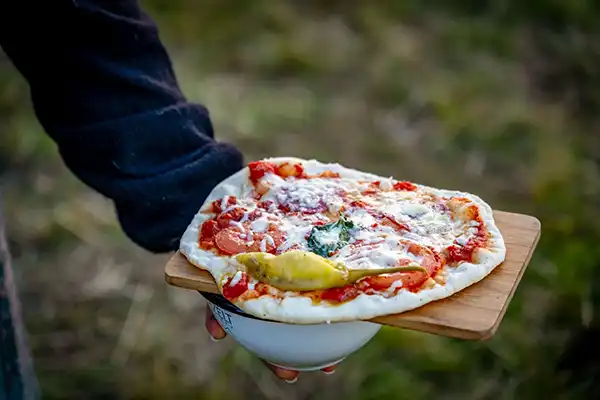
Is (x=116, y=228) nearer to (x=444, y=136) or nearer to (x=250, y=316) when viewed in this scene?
(x=444, y=136)

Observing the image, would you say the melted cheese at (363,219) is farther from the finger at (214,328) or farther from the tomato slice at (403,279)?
the finger at (214,328)

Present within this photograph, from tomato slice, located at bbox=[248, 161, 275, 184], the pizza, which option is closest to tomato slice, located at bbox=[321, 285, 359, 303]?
the pizza

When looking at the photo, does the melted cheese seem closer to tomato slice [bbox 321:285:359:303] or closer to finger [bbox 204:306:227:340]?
tomato slice [bbox 321:285:359:303]

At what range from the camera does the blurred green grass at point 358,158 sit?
2035 mm

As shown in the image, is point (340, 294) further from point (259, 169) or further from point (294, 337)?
point (259, 169)

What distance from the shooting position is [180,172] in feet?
4.69

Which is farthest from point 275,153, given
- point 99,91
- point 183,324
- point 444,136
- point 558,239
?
point 99,91

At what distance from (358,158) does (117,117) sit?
1.32m

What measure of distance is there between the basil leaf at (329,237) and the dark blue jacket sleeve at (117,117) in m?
0.34

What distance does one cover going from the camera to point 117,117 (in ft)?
4.80

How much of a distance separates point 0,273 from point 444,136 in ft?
5.33

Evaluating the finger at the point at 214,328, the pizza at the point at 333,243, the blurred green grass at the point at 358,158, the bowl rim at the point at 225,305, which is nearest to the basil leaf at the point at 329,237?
the pizza at the point at 333,243

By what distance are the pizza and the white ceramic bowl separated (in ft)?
0.24

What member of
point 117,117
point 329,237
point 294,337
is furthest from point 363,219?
point 117,117
